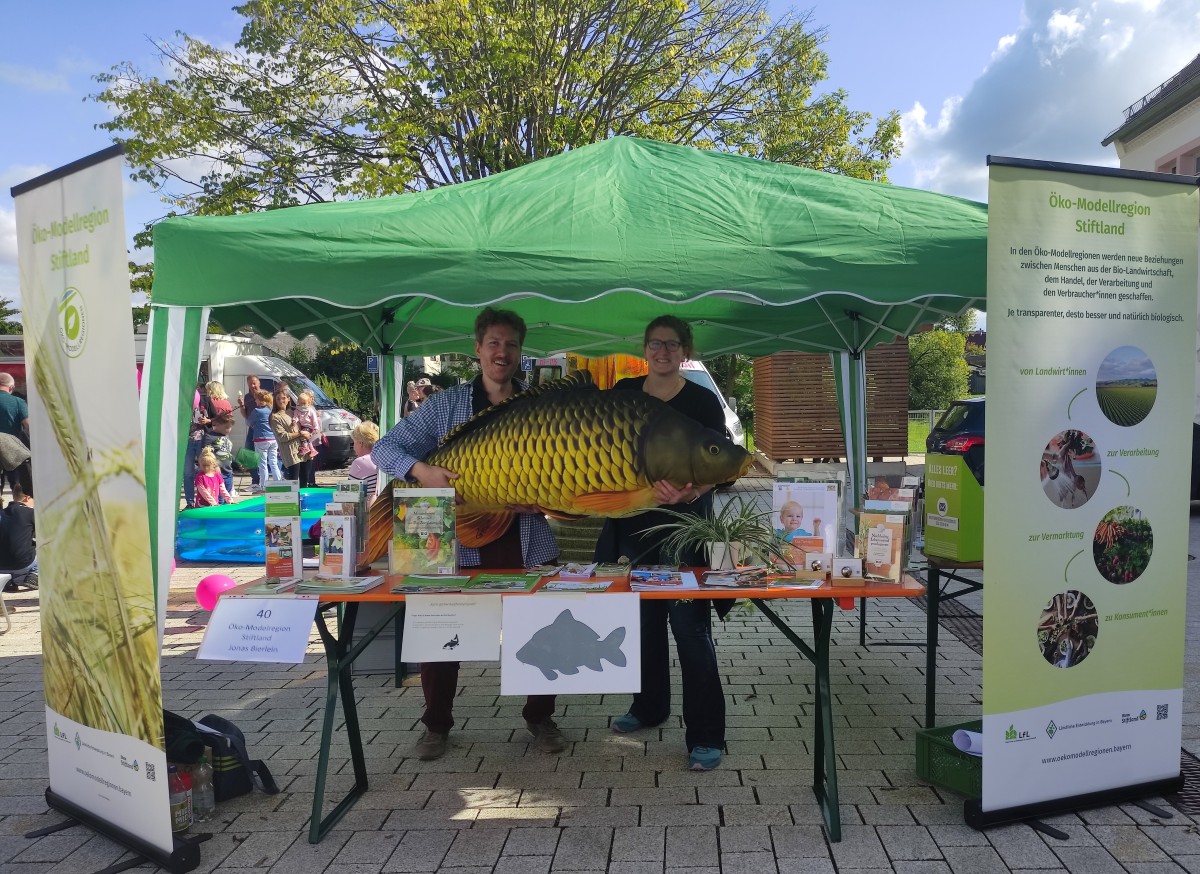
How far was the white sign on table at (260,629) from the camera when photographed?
2750 mm

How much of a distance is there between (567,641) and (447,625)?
423mm

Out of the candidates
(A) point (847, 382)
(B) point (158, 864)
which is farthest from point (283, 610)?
(A) point (847, 382)

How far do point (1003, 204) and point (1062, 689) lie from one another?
5.38 ft

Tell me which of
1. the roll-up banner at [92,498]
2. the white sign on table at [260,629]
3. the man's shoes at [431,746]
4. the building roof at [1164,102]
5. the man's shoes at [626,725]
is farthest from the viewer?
the building roof at [1164,102]

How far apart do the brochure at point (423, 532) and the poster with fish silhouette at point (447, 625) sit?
23 centimetres

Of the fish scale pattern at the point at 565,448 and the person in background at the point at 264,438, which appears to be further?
the person in background at the point at 264,438

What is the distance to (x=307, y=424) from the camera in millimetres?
11695

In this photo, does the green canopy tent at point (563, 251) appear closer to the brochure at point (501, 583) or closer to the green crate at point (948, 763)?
the brochure at point (501, 583)

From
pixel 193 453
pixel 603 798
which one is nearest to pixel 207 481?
pixel 193 453

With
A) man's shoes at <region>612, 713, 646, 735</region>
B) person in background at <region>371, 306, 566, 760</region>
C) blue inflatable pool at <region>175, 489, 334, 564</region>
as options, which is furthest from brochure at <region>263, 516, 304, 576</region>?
blue inflatable pool at <region>175, 489, 334, 564</region>

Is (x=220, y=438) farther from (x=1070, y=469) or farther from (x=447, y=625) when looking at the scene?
(x=1070, y=469)

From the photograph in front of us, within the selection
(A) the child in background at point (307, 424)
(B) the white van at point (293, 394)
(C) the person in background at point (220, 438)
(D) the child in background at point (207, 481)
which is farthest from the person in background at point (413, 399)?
(D) the child in background at point (207, 481)

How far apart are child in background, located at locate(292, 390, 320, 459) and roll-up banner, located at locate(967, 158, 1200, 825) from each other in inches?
405

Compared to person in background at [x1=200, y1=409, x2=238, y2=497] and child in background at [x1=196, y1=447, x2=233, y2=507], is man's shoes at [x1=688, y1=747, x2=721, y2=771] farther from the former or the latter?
person in background at [x1=200, y1=409, x2=238, y2=497]
